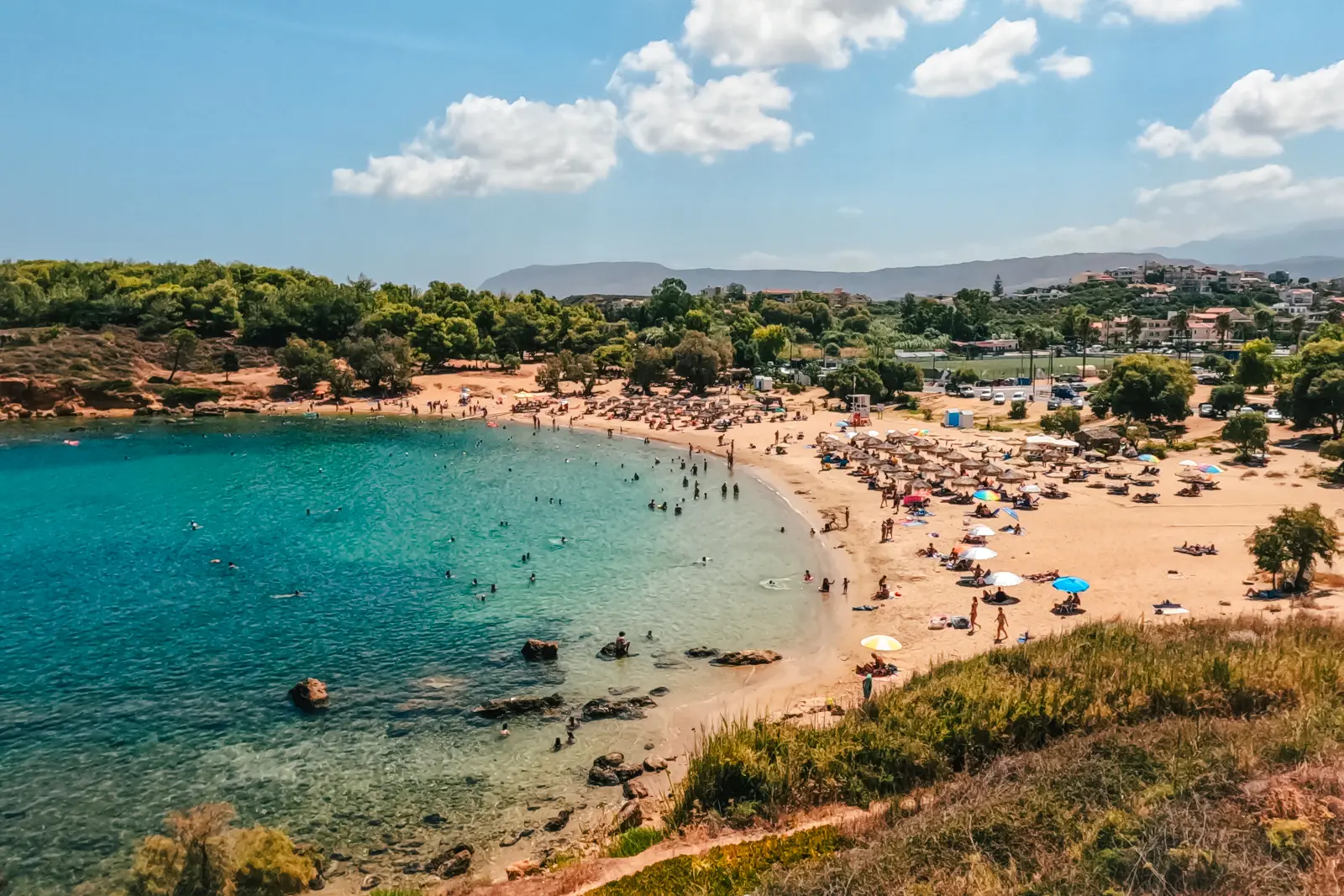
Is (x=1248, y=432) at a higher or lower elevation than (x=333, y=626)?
higher

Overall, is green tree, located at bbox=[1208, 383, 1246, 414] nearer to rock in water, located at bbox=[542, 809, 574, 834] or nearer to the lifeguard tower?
the lifeguard tower

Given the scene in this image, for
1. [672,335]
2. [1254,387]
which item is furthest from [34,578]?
[1254,387]

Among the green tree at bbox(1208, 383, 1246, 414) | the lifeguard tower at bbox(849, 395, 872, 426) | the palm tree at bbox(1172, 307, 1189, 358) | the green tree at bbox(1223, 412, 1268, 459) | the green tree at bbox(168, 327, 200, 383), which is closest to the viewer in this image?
the green tree at bbox(1223, 412, 1268, 459)

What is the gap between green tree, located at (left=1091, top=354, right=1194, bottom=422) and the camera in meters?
54.4

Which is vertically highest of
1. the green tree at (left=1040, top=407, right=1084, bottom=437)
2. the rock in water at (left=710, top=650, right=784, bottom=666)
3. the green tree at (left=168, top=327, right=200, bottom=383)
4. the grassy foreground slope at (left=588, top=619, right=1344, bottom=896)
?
the green tree at (left=168, top=327, right=200, bottom=383)

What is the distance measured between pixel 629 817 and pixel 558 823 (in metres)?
1.75

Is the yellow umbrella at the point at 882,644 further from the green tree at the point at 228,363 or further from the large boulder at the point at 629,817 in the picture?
the green tree at the point at 228,363

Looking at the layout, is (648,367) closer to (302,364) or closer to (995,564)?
(302,364)

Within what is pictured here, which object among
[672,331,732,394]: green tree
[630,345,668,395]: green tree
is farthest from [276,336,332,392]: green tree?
[672,331,732,394]: green tree

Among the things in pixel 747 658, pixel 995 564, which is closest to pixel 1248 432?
pixel 995 564

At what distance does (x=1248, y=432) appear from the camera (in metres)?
44.4

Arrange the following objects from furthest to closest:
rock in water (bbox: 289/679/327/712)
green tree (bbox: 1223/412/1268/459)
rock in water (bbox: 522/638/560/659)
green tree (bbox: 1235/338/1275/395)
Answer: green tree (bbox: 1235/338/1275/395) < green tree (bbox: 1223/412/1268/459) < rock in water (bbox: 522/638/560/659) < rock in water (bbox: 289/679/327/712)

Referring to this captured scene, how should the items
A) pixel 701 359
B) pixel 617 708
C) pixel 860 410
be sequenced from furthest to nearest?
pixel 701 359, pixel 860 410, pixel 617 708

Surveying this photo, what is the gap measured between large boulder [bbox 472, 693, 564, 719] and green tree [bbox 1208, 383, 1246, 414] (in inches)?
2195
